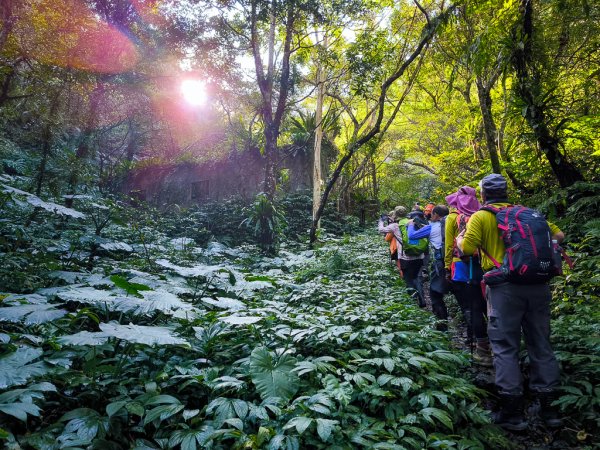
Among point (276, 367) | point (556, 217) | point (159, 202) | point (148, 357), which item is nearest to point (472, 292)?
point (276, 367)

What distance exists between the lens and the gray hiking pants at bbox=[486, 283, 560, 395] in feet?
9.48

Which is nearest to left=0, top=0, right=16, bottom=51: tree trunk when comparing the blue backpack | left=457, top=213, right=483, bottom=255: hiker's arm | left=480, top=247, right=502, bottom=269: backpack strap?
left=457, top=213, right=483, bottom=255: hiker's arm

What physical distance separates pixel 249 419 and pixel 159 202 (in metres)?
19.9

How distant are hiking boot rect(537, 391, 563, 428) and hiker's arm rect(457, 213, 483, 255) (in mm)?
1230

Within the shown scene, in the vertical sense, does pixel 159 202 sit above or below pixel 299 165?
below

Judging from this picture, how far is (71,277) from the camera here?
11.0 ft

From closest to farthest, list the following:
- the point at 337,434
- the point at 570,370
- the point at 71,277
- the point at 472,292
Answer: the point at 337,434, the point at 570,370, the point at 71,277, the point at 472,292

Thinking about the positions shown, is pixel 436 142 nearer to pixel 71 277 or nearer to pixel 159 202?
pixel 159 202

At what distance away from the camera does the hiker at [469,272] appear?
13.1 ft

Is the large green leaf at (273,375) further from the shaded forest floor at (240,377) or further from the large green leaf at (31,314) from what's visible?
the large green leaf at (31,314)

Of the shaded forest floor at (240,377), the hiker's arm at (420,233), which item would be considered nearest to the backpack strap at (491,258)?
the shaded forest floor at (240,377)

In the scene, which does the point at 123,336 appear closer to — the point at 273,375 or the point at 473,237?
the point at 273,375

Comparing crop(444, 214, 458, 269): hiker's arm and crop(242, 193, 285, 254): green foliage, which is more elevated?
crop(242, 193, 285, 254): green foliage

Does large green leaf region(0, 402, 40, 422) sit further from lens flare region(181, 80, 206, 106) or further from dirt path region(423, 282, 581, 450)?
lens flare region(181, 80, 206, 106)
